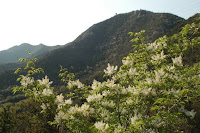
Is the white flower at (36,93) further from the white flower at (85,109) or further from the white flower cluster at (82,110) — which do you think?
the white flower at (85,109)

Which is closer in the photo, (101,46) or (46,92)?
(46,92)

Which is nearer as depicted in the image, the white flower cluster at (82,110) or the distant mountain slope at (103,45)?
the white flower cluster at (82,110)

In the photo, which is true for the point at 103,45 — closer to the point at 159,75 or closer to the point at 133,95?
the point at 133,95

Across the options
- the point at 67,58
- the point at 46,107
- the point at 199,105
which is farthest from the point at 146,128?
the point at 67,58

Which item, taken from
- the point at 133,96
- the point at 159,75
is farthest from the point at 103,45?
the point at 159,75

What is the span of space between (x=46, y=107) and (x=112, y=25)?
12925 cm

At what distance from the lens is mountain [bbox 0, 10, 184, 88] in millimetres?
73938

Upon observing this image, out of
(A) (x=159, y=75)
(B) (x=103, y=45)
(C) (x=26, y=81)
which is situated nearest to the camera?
(A) (x=159, y=75)

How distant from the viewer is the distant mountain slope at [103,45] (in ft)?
252

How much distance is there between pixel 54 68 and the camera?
266 feet

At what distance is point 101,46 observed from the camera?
11200 centimetres

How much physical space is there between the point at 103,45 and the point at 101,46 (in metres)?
1.66

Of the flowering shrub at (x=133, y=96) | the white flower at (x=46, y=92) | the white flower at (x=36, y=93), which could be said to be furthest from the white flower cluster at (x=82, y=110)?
the white flower at (x=36, y=93)

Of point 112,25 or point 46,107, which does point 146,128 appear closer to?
point 46,107
